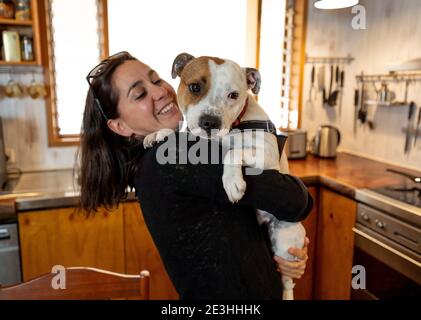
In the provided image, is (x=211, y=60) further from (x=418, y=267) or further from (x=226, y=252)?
(x=418, y=267)

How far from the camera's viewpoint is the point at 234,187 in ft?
2.77

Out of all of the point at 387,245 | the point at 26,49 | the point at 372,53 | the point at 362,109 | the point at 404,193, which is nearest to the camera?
the point at 387,245

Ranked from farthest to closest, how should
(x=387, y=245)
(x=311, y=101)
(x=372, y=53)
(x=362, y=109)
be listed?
(x=311, y=101)
(x=362, y=109)
(x=372, y=53)
(x=387, y=245)

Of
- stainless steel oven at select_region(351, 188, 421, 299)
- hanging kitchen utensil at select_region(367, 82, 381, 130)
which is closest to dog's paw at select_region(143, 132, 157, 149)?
stainless steel oven at select_region(351, 188, 421, 299)

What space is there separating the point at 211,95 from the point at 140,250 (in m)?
1.24

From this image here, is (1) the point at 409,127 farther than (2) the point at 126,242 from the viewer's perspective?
Yes

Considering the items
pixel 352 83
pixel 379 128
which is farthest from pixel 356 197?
pixel 352 83

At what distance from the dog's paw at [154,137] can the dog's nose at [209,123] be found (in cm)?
16

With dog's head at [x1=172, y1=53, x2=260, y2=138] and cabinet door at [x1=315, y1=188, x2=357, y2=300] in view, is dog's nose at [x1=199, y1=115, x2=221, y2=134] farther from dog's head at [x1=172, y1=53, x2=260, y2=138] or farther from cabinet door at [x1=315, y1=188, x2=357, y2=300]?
cabinet door at [x1=315, y1=188, x2=357, y2=300]

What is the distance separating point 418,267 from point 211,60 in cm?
127

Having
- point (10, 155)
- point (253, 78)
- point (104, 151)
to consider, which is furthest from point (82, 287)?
point (10, 155)

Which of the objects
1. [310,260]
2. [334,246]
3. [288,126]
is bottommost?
[310,260]

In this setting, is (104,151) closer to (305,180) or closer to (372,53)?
(305,180)

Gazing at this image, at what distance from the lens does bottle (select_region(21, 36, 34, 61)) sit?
2.05 meters
